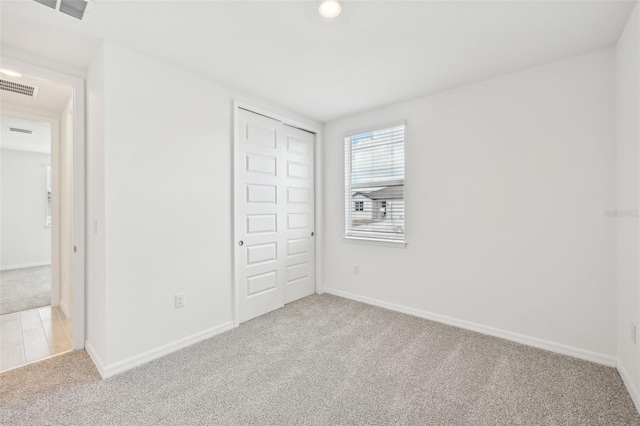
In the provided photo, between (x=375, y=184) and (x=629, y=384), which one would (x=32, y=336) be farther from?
(x=629, y=384)

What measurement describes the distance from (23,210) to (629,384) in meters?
9.10

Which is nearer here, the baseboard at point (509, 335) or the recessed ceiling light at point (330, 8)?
the recessed ceiling light at point (330, 8)

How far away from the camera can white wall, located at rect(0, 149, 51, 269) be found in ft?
18.2

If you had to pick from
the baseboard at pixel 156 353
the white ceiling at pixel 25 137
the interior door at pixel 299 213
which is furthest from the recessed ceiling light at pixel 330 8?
the white ceiling at pixel 25 137

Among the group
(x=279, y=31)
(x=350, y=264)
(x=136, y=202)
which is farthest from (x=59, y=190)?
(x=350, y=264)

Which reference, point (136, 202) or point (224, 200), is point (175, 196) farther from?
point (224, 200)

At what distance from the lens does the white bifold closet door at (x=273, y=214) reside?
300cm

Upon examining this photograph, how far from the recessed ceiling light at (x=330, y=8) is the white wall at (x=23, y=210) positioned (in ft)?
23.6

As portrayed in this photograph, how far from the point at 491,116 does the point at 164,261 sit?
3207 mm

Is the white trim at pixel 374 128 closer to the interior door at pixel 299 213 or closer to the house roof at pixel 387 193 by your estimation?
the interior door at pixel 299 213

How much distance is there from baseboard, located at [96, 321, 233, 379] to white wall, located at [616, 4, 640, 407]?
306 cm

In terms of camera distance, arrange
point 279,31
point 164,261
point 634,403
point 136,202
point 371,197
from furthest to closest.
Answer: point 371,197, point 164,261, point 136,202, point 279,31, point 634,403

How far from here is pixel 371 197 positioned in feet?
11.6

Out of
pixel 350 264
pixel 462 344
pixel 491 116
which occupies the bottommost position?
pixel 462 344
